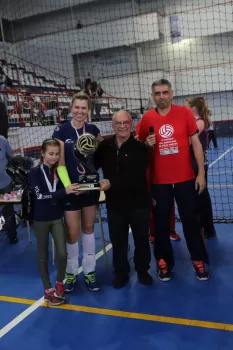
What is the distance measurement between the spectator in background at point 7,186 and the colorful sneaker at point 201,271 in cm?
252

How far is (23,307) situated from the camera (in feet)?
10.5

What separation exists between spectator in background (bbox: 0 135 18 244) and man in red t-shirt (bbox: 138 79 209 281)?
1.92 metres

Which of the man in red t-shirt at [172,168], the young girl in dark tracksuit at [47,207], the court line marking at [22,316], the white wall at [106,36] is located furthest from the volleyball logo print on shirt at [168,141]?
the white wall at [106,36]

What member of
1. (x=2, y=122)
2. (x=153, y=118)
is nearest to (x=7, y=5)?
(x=2, y=122)

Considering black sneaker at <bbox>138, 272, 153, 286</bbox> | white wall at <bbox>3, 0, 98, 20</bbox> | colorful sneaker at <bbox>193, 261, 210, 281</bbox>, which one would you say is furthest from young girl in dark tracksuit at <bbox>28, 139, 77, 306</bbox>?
white wall at <bbox>3, 0, 98, 20</bbox>

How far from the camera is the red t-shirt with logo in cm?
319

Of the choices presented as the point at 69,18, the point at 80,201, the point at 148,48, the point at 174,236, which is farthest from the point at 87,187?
the point at 69,18

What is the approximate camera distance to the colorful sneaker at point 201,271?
11.3ft

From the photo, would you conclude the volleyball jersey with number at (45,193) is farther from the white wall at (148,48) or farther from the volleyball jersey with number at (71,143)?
the white wall at (148,48)

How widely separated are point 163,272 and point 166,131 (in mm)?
1394

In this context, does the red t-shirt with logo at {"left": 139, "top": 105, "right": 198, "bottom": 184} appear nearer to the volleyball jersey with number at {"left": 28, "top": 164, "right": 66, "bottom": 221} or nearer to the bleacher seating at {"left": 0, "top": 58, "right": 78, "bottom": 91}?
the volleyball jersey with number at {"left": 28, "top": 164, "right": 66, "bottom": 221}

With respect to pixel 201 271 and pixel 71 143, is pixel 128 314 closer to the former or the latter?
pixel 201 271

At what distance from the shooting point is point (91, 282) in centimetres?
340

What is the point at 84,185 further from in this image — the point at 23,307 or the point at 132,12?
the point at 132,12
